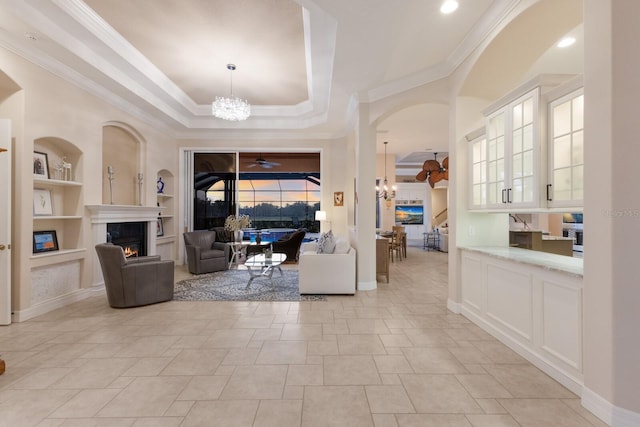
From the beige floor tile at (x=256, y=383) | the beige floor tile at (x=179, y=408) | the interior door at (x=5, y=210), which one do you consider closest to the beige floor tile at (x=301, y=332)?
the beige floor tile at (x=256, y=383)

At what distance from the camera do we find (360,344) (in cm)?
311

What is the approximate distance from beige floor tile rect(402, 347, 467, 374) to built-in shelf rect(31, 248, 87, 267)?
15.3 ft

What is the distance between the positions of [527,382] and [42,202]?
613cm

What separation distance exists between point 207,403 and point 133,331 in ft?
6.17

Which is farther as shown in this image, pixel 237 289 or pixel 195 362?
pixel 237 289

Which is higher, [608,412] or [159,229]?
[159,229]

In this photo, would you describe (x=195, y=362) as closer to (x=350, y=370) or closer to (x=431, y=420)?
(x=350, y=370)

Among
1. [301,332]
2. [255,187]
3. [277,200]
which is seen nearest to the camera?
[301,332]

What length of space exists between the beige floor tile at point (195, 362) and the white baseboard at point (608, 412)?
279 centimetres

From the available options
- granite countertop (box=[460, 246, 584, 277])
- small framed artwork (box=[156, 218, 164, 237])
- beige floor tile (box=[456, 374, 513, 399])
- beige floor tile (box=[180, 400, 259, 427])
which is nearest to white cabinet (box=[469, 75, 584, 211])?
granite countertop (box=[460, 246, 584, 277])

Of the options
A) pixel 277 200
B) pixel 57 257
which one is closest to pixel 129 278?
pixel 57 257

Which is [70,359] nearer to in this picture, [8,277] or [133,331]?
[133,331]

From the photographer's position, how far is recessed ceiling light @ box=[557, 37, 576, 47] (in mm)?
3467

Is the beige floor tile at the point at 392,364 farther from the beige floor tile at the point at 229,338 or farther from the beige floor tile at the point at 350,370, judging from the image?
the beige floor tile at the point at 229,338
